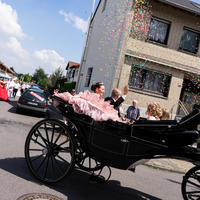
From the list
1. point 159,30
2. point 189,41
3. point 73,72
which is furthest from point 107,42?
point 73,72

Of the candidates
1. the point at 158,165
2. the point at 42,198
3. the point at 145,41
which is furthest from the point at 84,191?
the point at 145,41

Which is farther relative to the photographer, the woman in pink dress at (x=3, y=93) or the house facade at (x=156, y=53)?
the woman in pink dress at (x=3, y=93)

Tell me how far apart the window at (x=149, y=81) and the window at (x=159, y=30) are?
82.0 inches

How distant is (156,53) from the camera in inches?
531

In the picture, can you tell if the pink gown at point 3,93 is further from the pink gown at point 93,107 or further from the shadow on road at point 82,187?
the pink gown at point 93,107

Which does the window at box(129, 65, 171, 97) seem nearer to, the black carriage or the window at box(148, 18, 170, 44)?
the window at box(148, 18, 170, 44)

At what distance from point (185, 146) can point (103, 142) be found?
3.89 feet

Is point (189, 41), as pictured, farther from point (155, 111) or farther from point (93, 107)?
point (93, 107)

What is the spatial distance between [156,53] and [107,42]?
13.2 ft

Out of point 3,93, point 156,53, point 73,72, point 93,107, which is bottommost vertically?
point 3,93

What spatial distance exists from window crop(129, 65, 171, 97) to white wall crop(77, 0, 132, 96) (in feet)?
4.19

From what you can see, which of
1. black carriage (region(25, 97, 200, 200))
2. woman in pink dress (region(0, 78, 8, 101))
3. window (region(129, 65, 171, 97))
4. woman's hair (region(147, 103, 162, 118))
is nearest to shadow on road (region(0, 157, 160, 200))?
black carriage (region(25, 97, 200, 200))

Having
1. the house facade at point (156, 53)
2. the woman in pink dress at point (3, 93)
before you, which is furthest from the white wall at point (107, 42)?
the woman in pink dress at point (3, 93)

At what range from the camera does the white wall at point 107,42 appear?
1340 centimetres
